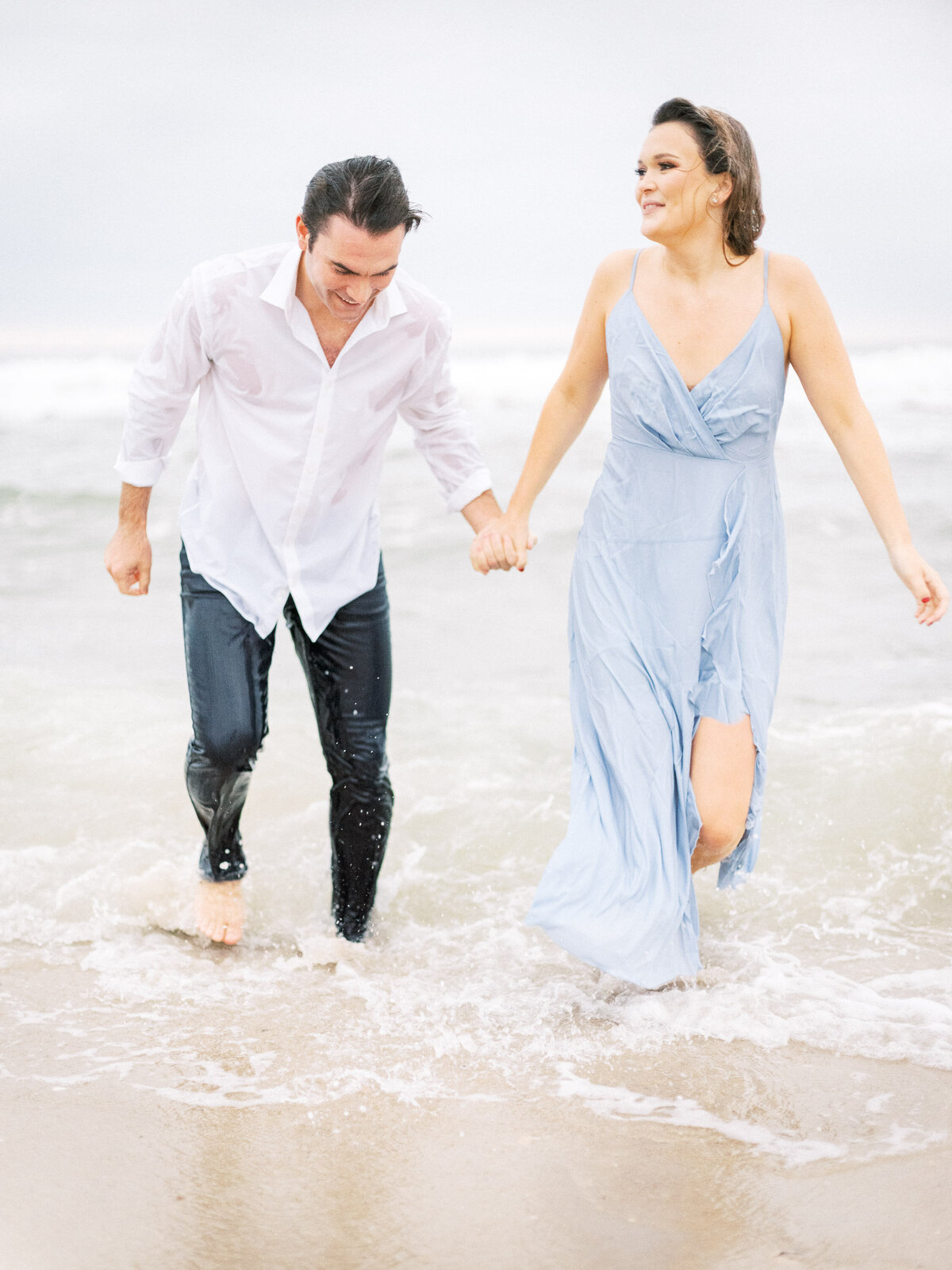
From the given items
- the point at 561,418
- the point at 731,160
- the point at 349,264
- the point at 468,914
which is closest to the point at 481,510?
the point at 561,418

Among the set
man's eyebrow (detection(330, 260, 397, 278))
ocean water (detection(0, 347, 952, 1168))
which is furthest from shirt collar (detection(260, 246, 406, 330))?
ocean water (detection(0, 347, 952, 1168))

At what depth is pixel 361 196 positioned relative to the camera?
310cm

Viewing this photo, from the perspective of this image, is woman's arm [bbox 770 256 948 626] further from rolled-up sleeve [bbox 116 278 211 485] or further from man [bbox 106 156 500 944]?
rolled-up sleeve [bbox 116 278 211 485]

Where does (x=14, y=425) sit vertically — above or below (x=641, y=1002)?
below

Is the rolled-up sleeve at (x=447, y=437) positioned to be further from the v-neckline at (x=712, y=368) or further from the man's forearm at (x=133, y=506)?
the man's forearm at (x=133, y=506)

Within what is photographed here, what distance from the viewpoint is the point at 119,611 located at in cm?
856

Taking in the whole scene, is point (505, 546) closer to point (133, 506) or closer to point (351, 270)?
point (351, 270)

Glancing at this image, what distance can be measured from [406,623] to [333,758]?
478 cm

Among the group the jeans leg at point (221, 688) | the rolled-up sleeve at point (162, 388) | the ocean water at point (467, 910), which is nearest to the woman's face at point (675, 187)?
the rolled-up sleeve at point (162, 388)

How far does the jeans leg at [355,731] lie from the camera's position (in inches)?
143

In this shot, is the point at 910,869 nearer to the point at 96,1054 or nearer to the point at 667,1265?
the point at 667,1265

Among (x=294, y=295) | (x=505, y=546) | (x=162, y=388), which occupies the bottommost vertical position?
(x=505, y=546)

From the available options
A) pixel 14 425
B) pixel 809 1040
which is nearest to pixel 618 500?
pixel 809 1040

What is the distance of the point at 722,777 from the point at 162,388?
1.77m
